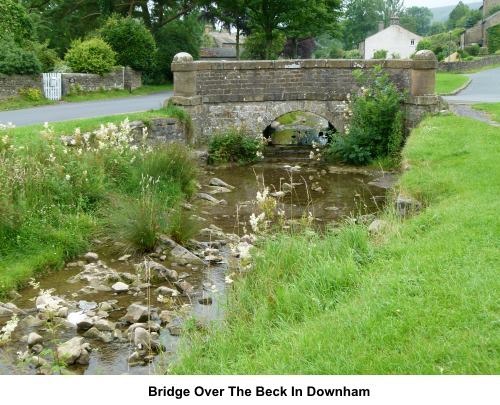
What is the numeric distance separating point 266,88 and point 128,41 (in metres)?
14.9

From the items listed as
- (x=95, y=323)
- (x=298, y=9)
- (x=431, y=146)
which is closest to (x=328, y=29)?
(x=298, y=9)

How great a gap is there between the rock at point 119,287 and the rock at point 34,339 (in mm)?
1693

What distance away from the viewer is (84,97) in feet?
81.3

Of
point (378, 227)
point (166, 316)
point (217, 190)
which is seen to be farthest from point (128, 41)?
point (166, 316)

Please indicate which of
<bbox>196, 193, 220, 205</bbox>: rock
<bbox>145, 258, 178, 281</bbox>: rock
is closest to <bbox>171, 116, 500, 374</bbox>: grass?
<bbox>145, 258, 178, 281</bbox>: rock

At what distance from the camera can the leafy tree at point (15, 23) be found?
2521cm

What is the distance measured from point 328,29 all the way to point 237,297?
118 ft

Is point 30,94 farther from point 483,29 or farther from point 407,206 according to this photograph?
point 483,29

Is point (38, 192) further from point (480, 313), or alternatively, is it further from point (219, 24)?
point (219, 24)

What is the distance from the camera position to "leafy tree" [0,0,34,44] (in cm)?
2521

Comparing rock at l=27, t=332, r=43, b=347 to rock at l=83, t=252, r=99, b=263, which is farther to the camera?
rock at l=83, t=252, r=99, b=263

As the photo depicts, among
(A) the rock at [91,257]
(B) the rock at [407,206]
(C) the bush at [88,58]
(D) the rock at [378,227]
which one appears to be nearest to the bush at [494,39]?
(C) the bush at [88,58]

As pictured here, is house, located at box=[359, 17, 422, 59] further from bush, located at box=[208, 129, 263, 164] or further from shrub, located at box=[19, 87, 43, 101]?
bush, located at box=[208, 129, 263, 164]

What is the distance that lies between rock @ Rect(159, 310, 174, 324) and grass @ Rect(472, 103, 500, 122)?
1123 cm
